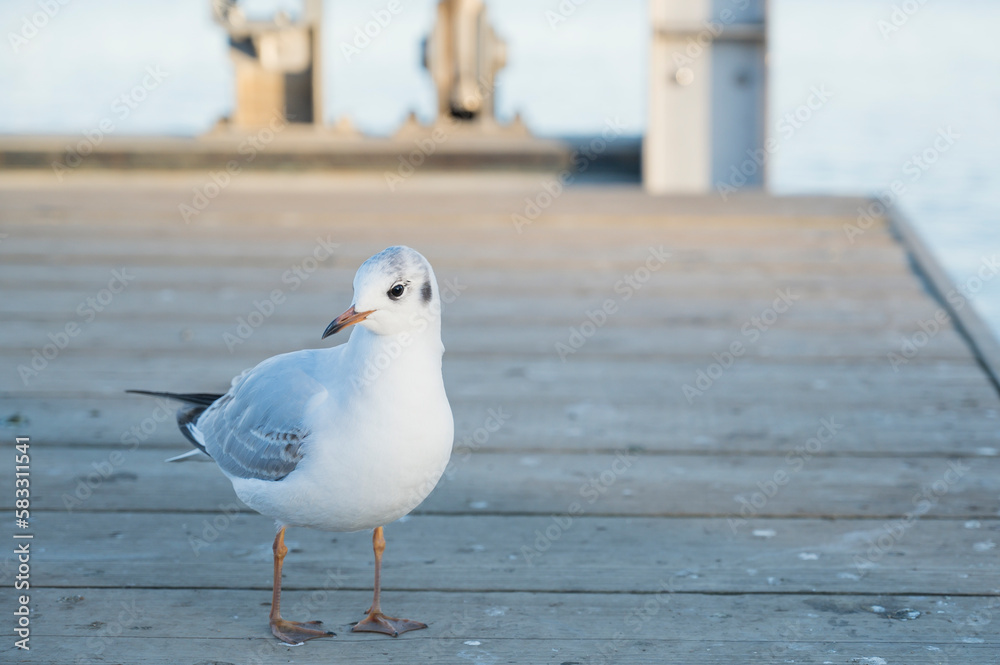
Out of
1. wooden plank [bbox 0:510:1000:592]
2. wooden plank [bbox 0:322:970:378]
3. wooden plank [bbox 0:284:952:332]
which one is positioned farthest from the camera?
wooden plank [bbox 0:284:952:332]

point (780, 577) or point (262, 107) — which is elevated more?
point (262, 107)

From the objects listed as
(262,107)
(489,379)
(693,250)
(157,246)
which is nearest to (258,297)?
(157,246)

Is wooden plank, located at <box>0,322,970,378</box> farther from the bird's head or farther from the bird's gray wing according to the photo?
the bird's head

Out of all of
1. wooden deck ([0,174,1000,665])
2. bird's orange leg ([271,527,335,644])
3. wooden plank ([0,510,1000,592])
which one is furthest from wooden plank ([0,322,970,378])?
bird's orange leg ([271,527,335,644])

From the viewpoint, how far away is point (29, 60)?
12.6m

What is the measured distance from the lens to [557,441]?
9.57 ft

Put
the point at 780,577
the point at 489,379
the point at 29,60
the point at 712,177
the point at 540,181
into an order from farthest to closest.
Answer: the point at 29,60 < the point at 540,181 < the point at 712,177 < the point at 489,379 < the point at 780,577

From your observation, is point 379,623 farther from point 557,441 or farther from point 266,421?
point 557,441

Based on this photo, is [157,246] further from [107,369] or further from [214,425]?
[214,425]

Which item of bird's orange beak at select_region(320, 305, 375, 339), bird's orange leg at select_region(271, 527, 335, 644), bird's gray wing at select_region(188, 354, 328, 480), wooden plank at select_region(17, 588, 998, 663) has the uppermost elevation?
bird's orange beak at select_region(320, 305, 375, 339)

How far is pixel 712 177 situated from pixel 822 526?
3.24 meters

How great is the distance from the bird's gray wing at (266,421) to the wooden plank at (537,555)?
26 cm

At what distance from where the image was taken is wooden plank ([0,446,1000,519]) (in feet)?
8.20

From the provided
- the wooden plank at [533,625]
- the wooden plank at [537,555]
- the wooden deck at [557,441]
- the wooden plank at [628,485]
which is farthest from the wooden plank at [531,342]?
the wooden plank at [533,625]
